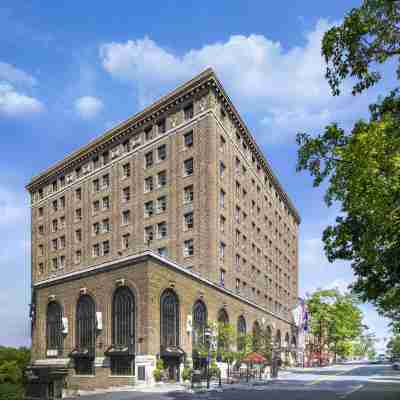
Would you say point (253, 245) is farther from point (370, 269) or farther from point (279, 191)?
point (370, 269)

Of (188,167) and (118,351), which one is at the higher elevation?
(188,167)

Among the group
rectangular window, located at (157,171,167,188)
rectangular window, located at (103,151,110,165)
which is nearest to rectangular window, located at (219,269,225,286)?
rectangular window, located at (157,171,167,188)

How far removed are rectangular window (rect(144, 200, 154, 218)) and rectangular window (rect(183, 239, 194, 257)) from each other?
23.1 feet

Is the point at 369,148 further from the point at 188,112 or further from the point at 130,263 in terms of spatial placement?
the point at 188,112

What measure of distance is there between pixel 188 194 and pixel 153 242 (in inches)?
293

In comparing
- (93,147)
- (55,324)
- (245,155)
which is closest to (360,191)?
(55,324)

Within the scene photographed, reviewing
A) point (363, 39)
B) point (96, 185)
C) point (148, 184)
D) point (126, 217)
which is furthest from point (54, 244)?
point (363, 39)

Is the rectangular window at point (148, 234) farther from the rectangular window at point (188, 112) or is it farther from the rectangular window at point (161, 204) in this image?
the rectangular window at point (188, 112)

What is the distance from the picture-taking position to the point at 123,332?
42281mm

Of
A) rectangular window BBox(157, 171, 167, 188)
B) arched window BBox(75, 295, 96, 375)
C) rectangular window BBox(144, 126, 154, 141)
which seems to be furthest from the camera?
rectangular window BBox(144, 126, 154, 141)

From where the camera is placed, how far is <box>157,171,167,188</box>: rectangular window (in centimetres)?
6153

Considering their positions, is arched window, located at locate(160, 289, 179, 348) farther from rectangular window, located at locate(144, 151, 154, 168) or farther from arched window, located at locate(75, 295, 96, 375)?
rectangular window, located at locate(144, 151, 154, 168)

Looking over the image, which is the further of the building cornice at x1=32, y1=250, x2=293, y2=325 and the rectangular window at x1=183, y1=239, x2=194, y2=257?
the rectangular window at x1=183, y1=239, x2=194, y2=257

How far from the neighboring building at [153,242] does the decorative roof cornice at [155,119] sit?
172mm
